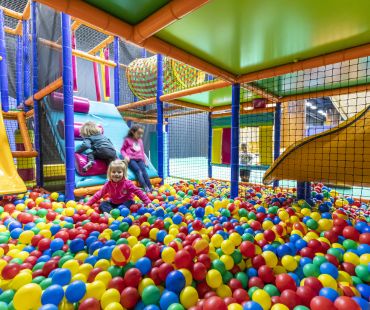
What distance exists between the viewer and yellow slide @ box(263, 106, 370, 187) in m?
1.57

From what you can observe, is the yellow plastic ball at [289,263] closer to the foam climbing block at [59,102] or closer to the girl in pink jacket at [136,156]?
the girl in pink jacket at [136,156]

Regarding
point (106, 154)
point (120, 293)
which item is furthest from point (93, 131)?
point (120, 293)

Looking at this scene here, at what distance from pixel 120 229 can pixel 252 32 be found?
142 centimetres

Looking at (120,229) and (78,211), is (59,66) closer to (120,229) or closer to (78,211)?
(78,211)

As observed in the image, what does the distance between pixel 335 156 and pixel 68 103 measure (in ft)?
7.48

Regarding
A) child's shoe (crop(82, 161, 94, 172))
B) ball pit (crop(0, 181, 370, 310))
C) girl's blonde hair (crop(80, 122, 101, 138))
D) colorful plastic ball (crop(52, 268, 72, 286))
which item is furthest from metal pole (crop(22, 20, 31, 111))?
colorful plastic ball (crop(52, 268, 72, 286))

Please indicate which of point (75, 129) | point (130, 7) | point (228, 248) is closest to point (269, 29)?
point (130, 7)

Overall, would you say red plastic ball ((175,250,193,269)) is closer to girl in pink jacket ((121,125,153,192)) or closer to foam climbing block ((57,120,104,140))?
girl in pink jacket ((121,125,153,192))

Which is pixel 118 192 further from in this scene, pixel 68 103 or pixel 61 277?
pixel 61 277

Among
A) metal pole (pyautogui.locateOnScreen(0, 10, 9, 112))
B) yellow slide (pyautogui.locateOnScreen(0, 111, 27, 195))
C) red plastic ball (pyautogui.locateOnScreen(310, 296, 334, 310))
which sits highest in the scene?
metal pole (pyautogui.locateOnScreen(0, 10, 9, 112))

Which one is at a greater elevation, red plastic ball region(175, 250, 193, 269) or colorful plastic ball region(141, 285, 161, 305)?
red plastic ball region(175, 250, 193, 269)

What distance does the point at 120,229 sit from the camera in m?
1.40

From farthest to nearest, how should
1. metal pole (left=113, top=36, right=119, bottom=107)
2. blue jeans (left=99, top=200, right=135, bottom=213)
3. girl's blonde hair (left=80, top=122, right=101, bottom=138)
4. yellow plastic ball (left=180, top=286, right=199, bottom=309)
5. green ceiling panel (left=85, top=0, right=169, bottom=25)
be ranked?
1. metal pole (left=113, top=36, right=119, bottom=107)
2. girl's blonde hair (left=80, top=122, right=101, bottom=138)
3. blue jeans (left=99, top=200, right=135, bottom=213)
4. green ceiling panel (left=85, top=0, right=169, bottom=25)
5. yellow plastic ball (left=180, top=286, right=199, bottom=309)

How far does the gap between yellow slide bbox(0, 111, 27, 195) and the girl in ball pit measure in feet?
2.02
